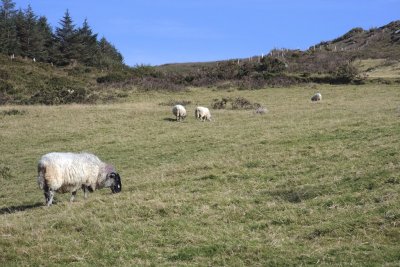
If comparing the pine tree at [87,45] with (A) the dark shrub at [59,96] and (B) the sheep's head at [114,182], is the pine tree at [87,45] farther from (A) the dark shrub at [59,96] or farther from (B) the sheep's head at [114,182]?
(B) the sheep's head at [114,182]

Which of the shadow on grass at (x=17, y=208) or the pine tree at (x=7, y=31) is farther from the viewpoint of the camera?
the pine tree at (x=7, y=31)

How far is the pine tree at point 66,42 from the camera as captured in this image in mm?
76438

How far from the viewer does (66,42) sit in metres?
78.5

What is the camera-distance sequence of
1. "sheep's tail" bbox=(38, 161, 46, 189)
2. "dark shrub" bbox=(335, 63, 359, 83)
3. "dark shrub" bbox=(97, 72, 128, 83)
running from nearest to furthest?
"sheep's tail" bbox=(38, 161, 46, 189) < "dark shrub" bbox=(335, 63, 359, 83) < "dark shrub" bbox=(97, 72, 128, 83)

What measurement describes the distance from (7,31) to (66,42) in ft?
30.4

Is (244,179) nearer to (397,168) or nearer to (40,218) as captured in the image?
(397,168)

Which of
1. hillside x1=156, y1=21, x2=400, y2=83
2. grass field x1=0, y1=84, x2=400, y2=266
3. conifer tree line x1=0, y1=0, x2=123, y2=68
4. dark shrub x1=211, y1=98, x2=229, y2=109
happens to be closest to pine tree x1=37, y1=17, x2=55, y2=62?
conifer tree line x1=0, y1=0, x2=123, y2=68

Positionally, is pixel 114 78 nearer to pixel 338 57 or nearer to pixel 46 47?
pixel 338 57

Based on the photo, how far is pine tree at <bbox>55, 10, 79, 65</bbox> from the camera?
76.4 meters

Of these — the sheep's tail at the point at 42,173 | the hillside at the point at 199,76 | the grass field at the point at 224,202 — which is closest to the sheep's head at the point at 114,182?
the grass field at the point at 224,202

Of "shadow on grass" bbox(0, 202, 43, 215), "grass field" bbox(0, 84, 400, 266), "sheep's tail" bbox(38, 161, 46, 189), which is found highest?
"sheep's tail" bbox(38, 161, 46, 189)

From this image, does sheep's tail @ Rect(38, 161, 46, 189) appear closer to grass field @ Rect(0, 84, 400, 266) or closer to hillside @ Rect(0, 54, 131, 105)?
grass field @ Rect(0, 84, 400, 266)

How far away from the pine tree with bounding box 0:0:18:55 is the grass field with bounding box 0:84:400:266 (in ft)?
166

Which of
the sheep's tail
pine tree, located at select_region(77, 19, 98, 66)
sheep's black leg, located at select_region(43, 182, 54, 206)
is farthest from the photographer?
pine tree, located at select_region(77, 19, 98, 66)
